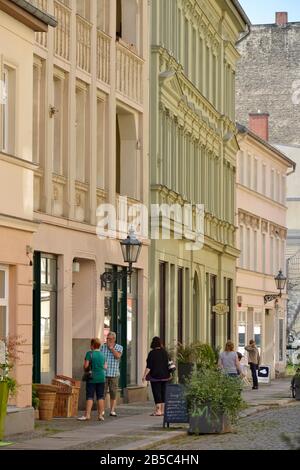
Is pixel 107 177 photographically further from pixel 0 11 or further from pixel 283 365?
pixel 283 365

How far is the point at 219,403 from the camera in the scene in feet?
85.3

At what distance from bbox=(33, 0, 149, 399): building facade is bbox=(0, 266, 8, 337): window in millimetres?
3082

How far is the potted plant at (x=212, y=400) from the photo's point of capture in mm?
25797

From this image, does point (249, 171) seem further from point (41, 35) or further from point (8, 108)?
point (8, 108)

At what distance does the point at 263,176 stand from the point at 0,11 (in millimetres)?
41007

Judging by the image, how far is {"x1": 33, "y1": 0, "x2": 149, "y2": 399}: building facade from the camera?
98.1 ft

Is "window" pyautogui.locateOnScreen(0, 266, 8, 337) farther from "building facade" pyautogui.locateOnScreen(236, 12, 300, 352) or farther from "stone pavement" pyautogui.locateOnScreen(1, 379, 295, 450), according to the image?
"building facade" pyautogui.locateOnScreen(236, 12, 300, 352)

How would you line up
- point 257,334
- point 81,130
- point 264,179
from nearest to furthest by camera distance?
point 81,130 < point 257,334 < point 264,179

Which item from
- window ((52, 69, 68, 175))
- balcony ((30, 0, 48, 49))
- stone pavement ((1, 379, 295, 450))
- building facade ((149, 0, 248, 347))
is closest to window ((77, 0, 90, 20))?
window ((52, 69, 68, 175))

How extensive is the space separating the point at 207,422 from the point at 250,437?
112 cm

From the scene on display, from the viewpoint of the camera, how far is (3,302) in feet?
81.3

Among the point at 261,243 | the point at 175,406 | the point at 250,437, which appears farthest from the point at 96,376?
the point at 261,243

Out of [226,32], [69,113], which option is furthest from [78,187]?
[226,32]

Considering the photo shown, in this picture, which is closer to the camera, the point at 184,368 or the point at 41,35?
the point at 41,35
